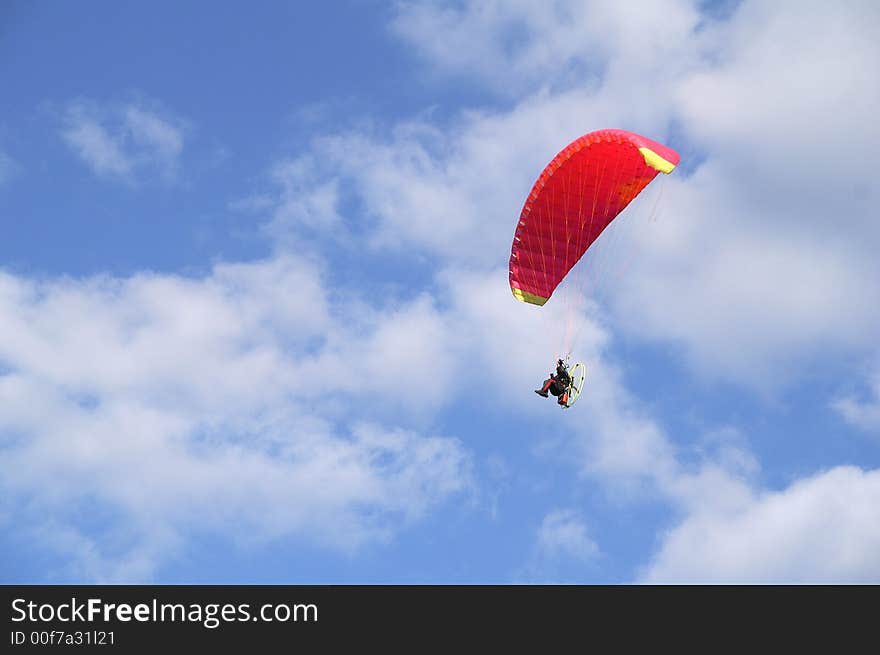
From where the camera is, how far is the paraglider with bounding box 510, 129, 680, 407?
127 ft

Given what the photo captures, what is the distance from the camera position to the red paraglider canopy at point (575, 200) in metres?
38.6

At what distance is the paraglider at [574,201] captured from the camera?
3862cm

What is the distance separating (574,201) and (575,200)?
0.18 feet

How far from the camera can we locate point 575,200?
42.2m

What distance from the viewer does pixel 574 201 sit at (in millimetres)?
42188

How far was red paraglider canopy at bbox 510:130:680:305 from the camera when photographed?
127ft
